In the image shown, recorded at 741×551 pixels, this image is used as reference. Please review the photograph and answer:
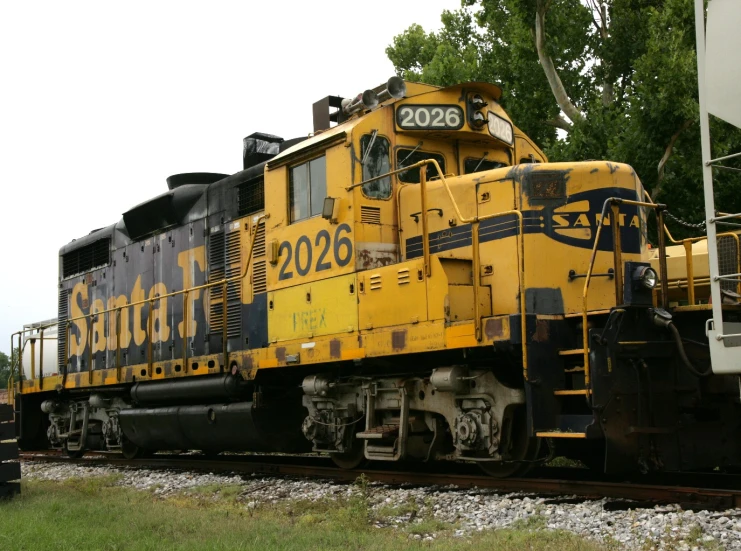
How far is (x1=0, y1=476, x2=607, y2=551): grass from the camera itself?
5336mm

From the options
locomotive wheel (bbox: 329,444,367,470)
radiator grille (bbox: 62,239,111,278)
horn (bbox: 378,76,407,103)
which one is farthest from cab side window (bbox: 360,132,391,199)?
radiator grille (bbox: 62,239,111,278)

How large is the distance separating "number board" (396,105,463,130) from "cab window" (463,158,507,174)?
45cm

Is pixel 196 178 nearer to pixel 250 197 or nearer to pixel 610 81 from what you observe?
pixel 250 197

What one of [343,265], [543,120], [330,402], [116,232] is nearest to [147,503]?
[330,402]

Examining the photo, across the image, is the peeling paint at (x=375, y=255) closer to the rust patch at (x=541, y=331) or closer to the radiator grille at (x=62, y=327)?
the rust patch at (x=541, y=331)

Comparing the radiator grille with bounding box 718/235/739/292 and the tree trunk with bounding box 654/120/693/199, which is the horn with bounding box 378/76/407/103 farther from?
the tree trunk with bounding box 654/120/693/199

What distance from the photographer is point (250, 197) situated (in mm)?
10680

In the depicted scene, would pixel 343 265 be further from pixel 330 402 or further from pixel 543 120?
pixel 543 120

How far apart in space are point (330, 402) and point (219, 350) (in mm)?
2481

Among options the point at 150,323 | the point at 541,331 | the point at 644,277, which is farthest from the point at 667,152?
the point at 150,323

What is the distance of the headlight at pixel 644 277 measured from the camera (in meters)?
6.74

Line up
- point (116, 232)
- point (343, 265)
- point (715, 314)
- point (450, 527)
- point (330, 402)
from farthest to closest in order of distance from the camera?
point (116, 232) < point (330, 402) < point (343, 265) < point (450, 527) < point (715, 314)

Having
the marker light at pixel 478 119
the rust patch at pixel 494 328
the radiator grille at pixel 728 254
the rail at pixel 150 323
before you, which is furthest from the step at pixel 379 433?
the radiator grille at pixel 728 254

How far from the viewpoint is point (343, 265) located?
28.1ft
